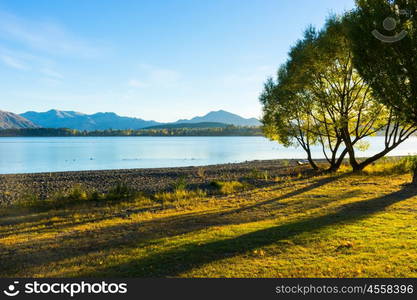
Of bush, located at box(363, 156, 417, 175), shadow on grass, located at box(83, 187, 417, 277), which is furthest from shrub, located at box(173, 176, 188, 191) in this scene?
bush, located at box(363, 156, 417, 175)

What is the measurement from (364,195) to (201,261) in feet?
40.7

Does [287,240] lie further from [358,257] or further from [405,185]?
[405,185]

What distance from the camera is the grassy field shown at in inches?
287

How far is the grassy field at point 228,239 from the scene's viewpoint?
7300 mm

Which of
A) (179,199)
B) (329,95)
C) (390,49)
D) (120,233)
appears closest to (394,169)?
(329,95)

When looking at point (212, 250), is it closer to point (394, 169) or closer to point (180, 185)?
point (180, 185)

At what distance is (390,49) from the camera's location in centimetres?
1759

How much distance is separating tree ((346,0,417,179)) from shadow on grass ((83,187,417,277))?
8.52m

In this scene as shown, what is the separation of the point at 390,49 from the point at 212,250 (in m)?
16.0

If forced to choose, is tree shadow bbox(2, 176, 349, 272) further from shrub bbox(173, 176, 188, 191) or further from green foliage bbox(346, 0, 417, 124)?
shrub bbox(173, 176, 188, 191)

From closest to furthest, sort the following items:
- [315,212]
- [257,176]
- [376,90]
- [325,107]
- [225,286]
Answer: [225,286]
[315,212]
[376,90]
[325,107]
[257,176]

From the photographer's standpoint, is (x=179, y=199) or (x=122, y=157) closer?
(x=179, y=199)

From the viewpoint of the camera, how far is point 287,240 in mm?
9195

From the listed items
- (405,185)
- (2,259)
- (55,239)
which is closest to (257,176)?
(405,185)
